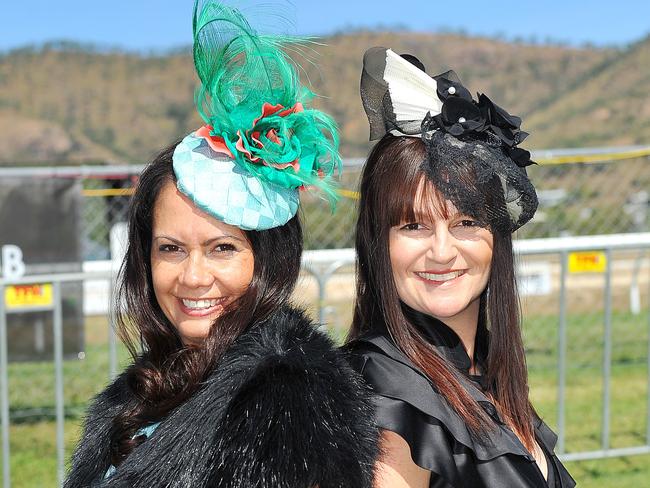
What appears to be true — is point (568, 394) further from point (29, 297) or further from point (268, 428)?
point (268, 428)

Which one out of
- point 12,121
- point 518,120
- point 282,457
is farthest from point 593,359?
point 12,121

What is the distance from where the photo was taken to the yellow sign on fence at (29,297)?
4871mm

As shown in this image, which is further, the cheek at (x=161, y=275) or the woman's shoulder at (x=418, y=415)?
the cheek at (x=161, y=275)

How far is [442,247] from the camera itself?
1942 mm

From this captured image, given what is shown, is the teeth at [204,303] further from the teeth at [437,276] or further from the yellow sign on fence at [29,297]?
the yellow sign on fence at [29,297]

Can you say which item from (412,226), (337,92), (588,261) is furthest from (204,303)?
(337,92)

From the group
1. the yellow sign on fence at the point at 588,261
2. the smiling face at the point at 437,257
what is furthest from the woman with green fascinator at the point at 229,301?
the yellow sign on fence at the point at 588,261

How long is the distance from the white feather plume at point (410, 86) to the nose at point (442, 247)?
271 millimetres

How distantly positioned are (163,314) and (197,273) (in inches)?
10.1

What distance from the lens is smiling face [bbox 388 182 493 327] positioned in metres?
1.95

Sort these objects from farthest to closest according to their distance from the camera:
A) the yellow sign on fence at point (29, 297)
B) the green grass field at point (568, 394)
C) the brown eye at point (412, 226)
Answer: the green grass field at point (568, 394), the yellow sign on fence at point (29, 297), the brown eye at point (412, 226)

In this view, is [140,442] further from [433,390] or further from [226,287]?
[433,390]

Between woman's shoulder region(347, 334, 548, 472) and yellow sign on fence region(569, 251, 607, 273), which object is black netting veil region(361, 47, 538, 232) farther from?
yellow sign on fence region(569, 251, 607, 273)

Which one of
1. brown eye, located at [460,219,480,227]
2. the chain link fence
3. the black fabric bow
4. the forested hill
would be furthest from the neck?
the forested hill
